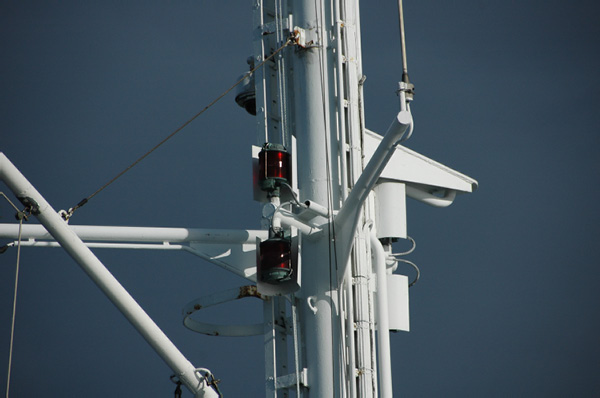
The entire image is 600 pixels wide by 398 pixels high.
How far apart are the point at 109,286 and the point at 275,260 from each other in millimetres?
2468

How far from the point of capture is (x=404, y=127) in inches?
610

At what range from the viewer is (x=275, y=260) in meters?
17.6

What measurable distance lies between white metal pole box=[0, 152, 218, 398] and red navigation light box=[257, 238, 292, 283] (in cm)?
187

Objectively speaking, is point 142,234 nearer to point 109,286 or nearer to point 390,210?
point 109,286

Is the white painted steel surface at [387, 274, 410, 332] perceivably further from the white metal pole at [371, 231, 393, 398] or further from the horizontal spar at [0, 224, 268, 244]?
the horizontal spar at [0, 224, 268, 244]

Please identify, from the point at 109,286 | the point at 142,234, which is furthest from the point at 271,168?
the point at 109,286

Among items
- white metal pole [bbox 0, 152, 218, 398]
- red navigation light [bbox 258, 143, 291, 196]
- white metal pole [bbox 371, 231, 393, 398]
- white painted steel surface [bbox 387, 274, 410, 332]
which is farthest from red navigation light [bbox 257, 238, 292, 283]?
white painted steel surface [bbox 387, 274, 410, 332]

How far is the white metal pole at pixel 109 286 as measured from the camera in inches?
634

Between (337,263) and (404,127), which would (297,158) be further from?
(404,127)

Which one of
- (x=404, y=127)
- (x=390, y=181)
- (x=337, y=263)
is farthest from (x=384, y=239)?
(x=404, y=127)

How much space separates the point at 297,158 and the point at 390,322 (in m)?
2.87

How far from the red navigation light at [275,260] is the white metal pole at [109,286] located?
1.87 meters

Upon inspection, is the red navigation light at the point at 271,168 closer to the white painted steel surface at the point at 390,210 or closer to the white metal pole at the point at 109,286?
the white painted steel surface at the point at 390,210

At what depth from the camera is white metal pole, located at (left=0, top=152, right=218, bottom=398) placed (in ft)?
52.8
